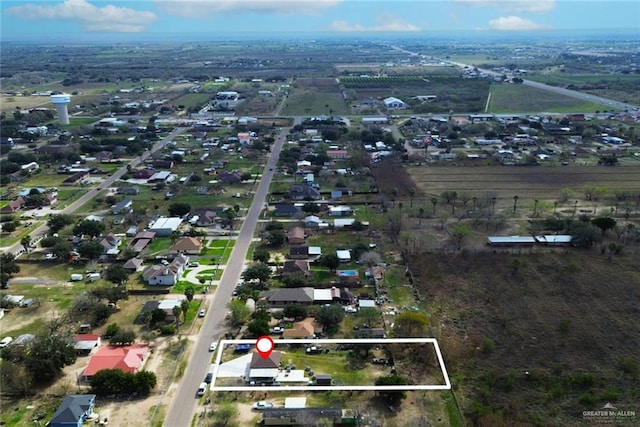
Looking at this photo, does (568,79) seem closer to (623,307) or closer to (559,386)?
(623,307)

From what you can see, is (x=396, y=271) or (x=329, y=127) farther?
(x=329, y=127)

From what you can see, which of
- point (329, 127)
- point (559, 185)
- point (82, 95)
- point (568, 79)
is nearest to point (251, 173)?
point (329, 127)

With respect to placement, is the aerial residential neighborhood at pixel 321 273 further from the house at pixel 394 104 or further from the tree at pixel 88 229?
the house at pixel 394 104

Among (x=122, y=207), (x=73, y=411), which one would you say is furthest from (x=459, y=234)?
(x=122, y=207)

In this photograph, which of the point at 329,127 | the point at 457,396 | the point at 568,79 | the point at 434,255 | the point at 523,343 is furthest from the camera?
the point at 568,79

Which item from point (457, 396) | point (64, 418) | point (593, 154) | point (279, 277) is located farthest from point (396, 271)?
point (593, 154)

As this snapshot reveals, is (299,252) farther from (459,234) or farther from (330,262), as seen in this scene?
(459,234)

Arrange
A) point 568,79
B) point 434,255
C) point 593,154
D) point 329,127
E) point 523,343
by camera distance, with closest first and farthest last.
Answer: point 523,343, point 434,255, point 593,154, point 329,127, point 568,79
